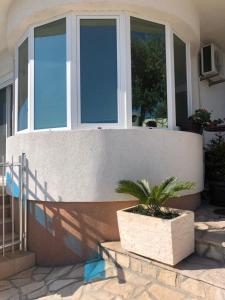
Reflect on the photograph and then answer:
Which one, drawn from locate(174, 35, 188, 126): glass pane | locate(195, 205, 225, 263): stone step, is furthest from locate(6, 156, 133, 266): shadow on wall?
locate(174, 35, 188, 126): glass pane

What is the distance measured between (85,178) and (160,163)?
4.35 ft

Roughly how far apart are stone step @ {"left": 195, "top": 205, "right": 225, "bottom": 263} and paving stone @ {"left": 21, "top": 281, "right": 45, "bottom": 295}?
233 cm

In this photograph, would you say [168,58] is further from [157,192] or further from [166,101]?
[157,192]

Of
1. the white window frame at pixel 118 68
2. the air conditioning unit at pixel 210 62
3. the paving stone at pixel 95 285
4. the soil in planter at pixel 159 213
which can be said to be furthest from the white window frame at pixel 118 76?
the air conditioning unit at pixel 210 62

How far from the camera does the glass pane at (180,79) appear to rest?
5.52 meters

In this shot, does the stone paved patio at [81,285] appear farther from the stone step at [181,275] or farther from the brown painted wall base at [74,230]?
the brown painted wall base at [74,230]

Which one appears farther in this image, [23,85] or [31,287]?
[23,85]

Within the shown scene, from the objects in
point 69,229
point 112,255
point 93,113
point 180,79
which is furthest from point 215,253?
point 180,79

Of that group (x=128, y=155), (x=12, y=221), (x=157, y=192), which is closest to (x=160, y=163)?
(x=128, y=155)

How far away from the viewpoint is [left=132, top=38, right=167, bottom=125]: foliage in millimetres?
4902

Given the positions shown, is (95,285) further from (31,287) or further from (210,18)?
(210,18)

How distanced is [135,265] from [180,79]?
153 inches

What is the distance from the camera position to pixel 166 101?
5.18m

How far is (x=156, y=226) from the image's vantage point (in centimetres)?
350
